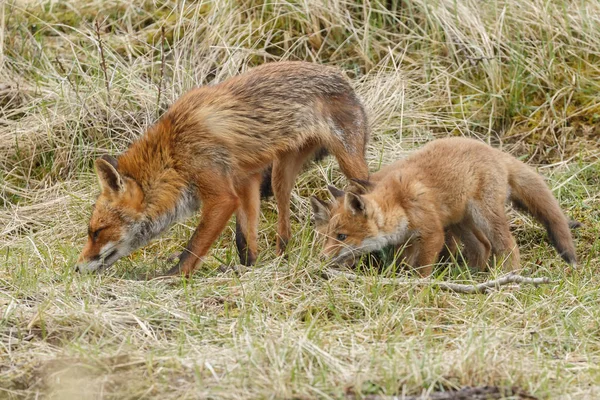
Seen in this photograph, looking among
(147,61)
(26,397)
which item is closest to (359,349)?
(26,397)

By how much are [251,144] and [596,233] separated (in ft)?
9.25

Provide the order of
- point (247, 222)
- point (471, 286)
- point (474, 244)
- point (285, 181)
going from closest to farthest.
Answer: point (471, 286)
point (247, 222)
point (474, 244)
point (285, 181)

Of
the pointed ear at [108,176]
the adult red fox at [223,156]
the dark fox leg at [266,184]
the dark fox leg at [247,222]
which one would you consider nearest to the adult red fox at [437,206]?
the adult red fox at [223,156]

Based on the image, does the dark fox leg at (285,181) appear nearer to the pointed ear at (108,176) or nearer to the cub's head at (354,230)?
the cub's head at (354,230)

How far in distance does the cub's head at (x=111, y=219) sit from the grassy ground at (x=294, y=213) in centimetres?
17

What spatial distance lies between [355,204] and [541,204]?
1.46 m

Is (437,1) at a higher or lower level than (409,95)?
higher

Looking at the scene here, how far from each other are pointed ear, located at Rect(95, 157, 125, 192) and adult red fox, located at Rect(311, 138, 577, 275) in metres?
1.43

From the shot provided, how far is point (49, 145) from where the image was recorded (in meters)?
8.30

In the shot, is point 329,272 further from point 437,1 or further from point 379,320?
point 437,1

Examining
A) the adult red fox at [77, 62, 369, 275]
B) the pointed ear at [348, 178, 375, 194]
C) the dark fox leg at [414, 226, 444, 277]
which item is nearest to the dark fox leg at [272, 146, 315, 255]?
the adult red fox at [77, 62, 369, 275]

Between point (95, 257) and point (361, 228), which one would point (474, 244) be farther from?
point (95, 257)

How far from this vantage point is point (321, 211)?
21.9 feet

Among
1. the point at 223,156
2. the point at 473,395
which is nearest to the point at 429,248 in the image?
the point at 223,156
